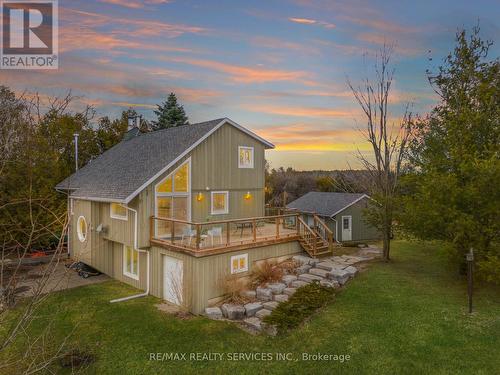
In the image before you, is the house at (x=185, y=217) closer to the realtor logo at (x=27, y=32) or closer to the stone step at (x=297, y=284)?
the stone step at (x=297, y=284)

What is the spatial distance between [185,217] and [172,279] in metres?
2.89

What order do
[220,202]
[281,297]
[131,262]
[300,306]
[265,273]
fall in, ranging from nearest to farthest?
[300,306], [281,297], [265,273], [131,262], [220,202]

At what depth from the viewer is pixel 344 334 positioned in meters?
9.02

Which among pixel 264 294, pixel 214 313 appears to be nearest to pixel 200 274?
pixel 214 313

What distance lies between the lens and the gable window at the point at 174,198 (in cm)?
1318

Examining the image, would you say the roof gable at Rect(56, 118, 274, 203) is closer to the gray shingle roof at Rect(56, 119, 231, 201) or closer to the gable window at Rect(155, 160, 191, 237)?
the gray shingle roof at Rect(56, 119, 231, 201)

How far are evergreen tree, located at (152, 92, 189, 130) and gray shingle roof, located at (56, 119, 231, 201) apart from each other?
17.0 metres

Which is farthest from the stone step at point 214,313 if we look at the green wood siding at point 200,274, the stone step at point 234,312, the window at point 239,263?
the window at point 239,263

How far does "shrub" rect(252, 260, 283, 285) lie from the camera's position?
1272 centimetres

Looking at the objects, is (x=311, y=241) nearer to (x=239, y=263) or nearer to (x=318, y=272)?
(x=318, y=272)

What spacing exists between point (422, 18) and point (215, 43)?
10582 mm

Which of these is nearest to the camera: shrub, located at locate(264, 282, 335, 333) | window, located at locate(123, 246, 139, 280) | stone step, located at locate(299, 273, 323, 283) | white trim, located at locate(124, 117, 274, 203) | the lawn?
the lawn

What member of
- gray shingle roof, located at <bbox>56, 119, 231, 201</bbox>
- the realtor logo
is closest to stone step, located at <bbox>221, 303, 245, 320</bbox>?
gray shingle roof, located at <bbox>56, 119, 231, 201</bbox>

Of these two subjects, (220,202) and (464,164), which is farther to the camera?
(220,202)
